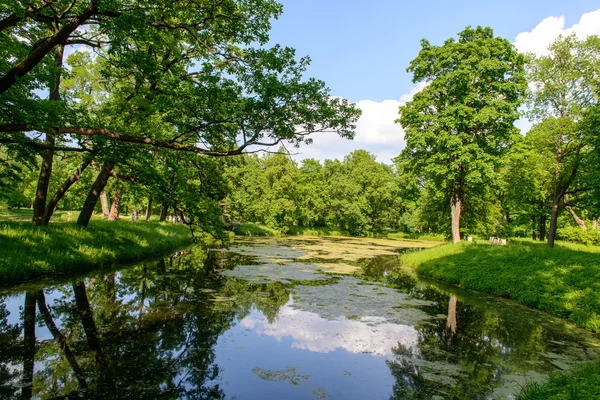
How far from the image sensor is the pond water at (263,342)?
17.5 ft

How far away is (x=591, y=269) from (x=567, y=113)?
1333 centimetres

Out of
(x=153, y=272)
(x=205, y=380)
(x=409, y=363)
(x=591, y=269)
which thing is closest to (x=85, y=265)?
(x=153, y=272)

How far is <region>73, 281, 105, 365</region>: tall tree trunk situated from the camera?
6.05 metres

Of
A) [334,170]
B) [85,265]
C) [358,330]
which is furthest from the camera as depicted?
[334,170]

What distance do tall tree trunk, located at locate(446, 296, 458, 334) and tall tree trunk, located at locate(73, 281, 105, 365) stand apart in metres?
8.15

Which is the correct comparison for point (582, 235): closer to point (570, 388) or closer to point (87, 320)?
point (570, 388)

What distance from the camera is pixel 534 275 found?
515 inches

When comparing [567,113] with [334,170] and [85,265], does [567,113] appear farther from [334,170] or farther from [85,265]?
[334,170]

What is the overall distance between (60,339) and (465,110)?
75.8 feet

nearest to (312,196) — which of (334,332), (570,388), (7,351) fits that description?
(334,332)

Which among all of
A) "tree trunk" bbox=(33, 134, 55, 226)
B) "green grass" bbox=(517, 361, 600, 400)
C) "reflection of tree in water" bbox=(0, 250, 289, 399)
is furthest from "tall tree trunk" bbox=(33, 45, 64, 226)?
"green grass" bbox=(517, 361, 600, 400)

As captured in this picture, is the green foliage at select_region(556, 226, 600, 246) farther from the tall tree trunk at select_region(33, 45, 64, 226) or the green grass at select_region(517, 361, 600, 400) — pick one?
the tall tree trunk at select_region(33, 45, 64, 226)

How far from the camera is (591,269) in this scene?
1173 cm

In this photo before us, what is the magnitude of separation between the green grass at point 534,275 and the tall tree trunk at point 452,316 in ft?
8.15
